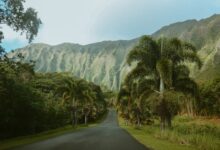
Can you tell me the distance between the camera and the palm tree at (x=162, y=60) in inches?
1315

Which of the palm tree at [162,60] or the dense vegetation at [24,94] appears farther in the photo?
the palm tree at [162,60]

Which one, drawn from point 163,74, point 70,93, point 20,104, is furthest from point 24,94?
point 70,93

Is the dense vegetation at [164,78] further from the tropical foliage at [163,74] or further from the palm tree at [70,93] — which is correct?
the palm tree at [70,93]

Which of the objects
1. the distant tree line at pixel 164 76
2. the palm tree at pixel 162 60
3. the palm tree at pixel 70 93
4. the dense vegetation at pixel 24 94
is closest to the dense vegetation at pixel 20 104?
the dense vegetation at pixel 24 94

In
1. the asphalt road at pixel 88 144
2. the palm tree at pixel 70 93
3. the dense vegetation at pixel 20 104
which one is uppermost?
the palm tree at pixel 70 93

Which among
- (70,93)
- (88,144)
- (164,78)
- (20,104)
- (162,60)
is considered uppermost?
(70,93)

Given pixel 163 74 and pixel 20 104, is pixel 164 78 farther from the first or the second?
pixel 20 104

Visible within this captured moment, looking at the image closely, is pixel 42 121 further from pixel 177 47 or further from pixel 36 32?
pixel 36 32

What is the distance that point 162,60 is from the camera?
33.7m

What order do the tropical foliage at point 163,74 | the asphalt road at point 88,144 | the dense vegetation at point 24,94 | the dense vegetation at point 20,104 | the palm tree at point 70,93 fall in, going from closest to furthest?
the dense vegetation at point 24,94 < the asphalt road at point 88,144 < the dense vegetation at point 20,104 < the tropical foliage at point 163,74 < the palm tree at point 70,93

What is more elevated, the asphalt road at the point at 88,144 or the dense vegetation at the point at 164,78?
the dense vegetation at the point at 164,78

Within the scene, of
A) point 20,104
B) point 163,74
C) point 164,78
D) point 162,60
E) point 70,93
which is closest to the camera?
point 163,74

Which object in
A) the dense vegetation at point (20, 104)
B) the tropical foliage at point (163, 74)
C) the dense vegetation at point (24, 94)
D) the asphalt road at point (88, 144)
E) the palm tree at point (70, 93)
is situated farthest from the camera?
the palm tree at point (70, 93)

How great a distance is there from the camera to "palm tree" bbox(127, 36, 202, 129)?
33.4 meters
